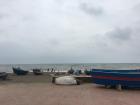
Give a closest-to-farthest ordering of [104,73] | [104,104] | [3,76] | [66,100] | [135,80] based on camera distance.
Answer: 1. [104,104]
2. [66,100]
3. [135,80]
4. [104,73]
5. [3,76]

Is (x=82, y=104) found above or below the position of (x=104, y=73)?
below

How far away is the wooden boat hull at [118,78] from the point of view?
49.8 feet

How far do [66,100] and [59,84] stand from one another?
23.9ft

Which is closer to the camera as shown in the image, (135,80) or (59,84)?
(135,80)

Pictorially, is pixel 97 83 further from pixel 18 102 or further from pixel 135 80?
pixel 18 102

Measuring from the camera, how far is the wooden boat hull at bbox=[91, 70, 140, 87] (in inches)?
598

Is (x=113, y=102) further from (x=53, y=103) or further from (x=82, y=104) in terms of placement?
(x=53, y=103)

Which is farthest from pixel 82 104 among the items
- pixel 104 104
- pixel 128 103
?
pixel 128 103

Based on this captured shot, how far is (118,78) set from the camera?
15625mm

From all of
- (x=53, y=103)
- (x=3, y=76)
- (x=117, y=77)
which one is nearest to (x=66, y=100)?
(x=53, y=103)

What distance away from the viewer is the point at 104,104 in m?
10.5

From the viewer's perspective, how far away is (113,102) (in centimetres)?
1094

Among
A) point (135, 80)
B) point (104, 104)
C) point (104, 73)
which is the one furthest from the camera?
point (104, 73)

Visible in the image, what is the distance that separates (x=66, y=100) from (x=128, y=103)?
2909 mm
